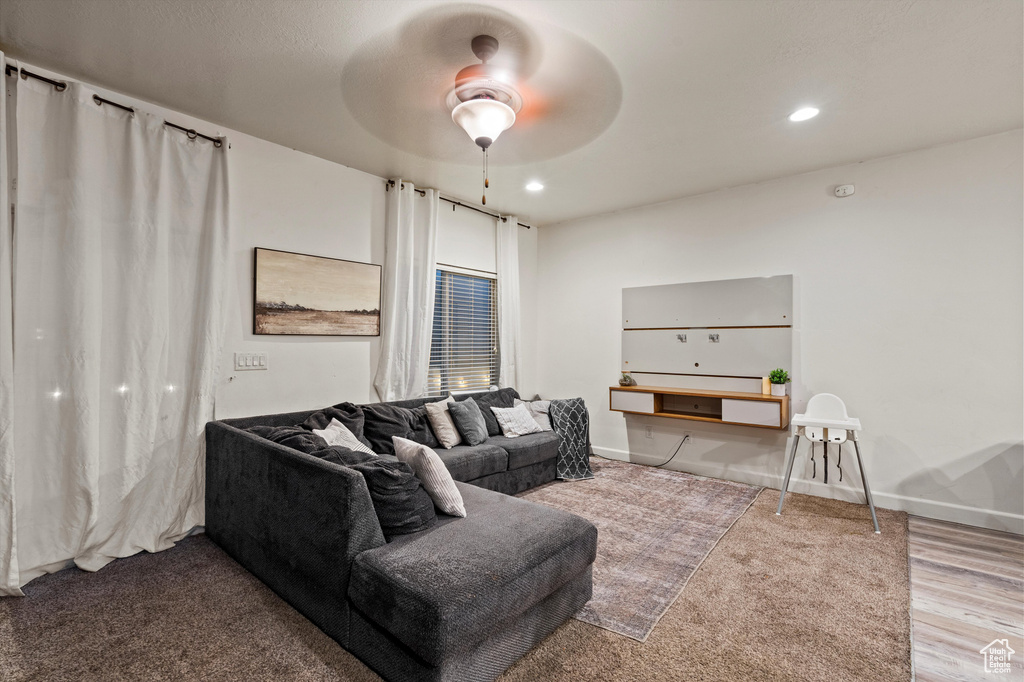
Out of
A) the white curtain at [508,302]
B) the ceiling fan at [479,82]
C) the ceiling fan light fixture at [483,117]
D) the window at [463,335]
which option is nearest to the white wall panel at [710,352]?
the white curtain at [508,302]

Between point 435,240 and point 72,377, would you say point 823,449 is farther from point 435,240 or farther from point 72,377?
point 72,377

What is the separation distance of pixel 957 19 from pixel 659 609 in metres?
3.01

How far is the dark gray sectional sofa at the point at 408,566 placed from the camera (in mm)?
1642

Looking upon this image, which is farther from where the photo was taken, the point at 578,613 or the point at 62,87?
the point at 62,87

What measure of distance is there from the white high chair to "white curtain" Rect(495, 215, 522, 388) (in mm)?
2725

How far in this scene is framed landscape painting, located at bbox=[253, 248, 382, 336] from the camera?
3441 mm

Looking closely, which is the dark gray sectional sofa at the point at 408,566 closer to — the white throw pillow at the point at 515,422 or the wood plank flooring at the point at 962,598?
the wood plank flooring at the point at 962,598

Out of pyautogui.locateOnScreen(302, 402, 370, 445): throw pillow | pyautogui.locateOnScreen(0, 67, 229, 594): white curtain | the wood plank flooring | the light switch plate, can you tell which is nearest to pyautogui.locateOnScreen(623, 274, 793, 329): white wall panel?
the wood plank flooring

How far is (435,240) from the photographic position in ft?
14.9

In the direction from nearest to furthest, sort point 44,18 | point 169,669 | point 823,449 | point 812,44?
point 169,669, point 44,18, point 812,44, point 823,449

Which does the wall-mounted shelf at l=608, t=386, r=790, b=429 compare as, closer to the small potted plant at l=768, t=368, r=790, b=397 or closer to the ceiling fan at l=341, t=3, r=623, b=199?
the small potted plant at l=768, t=368, r=790, b=397

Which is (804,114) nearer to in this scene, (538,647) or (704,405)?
(704,405)

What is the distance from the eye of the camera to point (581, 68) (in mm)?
2537

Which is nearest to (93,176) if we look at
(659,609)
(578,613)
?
(578,613)
